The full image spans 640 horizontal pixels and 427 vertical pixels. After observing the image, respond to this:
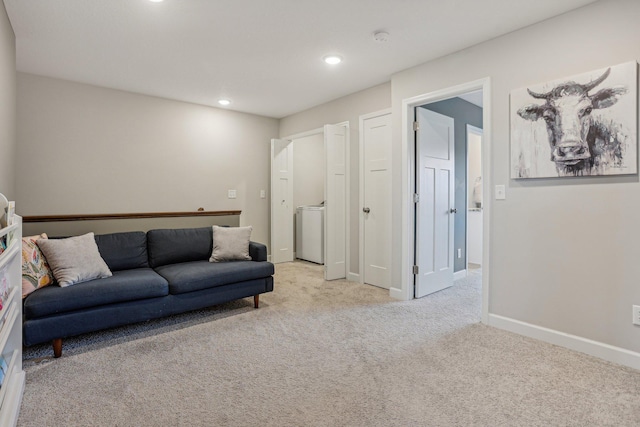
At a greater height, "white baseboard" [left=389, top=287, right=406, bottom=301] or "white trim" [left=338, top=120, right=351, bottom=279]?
"white trim" [left=338, top=120, right=351, bottom=279]

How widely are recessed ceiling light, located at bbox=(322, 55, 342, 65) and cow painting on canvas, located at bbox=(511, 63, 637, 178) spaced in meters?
1.55

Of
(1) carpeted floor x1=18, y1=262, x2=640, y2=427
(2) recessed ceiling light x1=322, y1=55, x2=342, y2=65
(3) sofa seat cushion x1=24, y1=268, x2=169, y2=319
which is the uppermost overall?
(2) recessed ceiling light x1=322, y1=55, x2=342, y2=65

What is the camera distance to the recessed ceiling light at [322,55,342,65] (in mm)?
3186

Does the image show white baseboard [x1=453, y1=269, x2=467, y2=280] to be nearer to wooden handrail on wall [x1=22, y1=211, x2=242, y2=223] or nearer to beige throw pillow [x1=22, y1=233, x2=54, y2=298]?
wooden handrail on wall [x1=22, y1=211, x2=242, y2=223]

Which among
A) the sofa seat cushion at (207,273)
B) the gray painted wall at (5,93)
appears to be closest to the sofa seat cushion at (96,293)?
the sofa seat cushion at (207,273)

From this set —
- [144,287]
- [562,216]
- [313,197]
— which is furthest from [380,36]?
[313,197]

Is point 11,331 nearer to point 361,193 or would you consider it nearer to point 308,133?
point 361,193

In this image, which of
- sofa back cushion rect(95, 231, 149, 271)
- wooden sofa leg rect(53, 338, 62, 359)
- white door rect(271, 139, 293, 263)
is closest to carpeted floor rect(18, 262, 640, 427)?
wooden sofa leg rect(53, 338, 62, 359)

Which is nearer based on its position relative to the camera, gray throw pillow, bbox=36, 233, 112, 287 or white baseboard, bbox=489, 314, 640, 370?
white baseboard, bbox=489, 314, 640, 370

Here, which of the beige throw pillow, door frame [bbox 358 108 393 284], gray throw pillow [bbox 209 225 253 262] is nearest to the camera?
the beige throw pillow

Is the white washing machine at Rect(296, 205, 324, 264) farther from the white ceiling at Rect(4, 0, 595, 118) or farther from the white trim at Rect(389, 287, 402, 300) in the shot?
the white ceiling at Rect(4, 0, 595, 118)

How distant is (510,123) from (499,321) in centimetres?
160

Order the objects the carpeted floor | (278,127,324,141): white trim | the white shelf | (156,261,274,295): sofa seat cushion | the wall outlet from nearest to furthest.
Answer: the white shelf, the carpeted floor, the wall outlet, (156,261,274,295): sofa seat cushion, (278,127,324,141): white trim

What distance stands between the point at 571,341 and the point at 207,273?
9.35 feet
